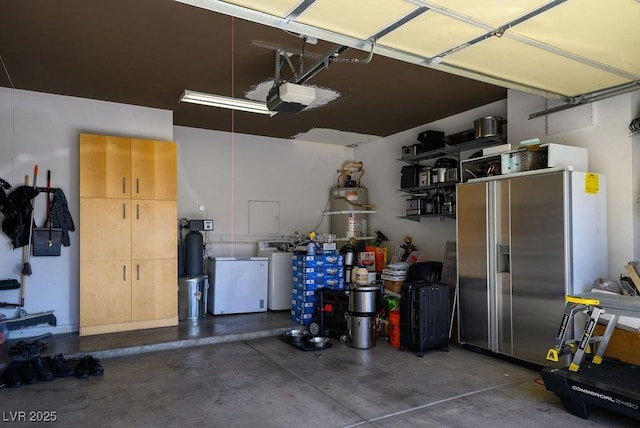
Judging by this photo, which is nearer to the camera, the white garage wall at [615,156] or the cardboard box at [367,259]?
the white garage wall at [615,156]

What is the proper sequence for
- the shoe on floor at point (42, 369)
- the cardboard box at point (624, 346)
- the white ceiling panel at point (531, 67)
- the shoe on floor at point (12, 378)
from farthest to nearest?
the shoe on floor at point (42, 369)
the shoe on floor at point (12, 378)
the cardboard box at point (624, 346)
the white ceiling panel at point (531, 67)

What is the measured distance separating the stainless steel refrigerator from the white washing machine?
2.85m

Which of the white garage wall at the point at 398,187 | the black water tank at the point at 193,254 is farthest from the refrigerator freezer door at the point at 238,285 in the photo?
the white garage wall at the point at 398,187

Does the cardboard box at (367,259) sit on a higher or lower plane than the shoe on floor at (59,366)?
higher

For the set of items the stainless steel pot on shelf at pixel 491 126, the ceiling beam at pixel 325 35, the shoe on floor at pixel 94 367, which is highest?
the ceiling beam at pixel 325 35

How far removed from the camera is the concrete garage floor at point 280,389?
323 cm

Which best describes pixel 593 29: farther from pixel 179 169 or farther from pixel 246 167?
pixel 179 169

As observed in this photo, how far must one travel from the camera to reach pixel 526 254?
4301 mm

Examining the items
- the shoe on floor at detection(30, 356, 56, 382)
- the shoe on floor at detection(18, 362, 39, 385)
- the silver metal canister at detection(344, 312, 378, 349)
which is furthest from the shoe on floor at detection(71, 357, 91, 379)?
the silver metal canister at detection(344, 312, 378, 349)

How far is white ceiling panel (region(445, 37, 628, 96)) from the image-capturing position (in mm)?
3207

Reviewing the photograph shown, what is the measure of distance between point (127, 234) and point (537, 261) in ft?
15.9

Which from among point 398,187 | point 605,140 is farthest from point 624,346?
point 398,187

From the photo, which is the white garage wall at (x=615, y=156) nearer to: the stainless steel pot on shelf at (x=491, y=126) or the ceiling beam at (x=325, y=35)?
the stainless steel pot on shelf at (x=491, y=126)

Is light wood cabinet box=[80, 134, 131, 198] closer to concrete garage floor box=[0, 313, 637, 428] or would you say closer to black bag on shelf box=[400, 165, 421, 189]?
concrete garage floor box=[0, 313, 637, 428]
